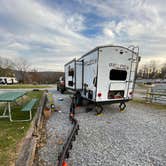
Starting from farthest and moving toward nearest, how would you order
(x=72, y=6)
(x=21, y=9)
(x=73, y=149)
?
(x=72, y=6), (x=21, y=9), (x=73, y=149)

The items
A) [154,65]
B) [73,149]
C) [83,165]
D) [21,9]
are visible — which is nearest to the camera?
[83,165]

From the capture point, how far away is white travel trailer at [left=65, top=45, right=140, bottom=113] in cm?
507

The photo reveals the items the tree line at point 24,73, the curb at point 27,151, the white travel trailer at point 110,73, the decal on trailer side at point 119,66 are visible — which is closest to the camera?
the curb at point 27,151

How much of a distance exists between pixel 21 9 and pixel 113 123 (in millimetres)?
7430

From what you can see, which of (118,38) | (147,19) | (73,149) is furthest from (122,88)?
(118,38)

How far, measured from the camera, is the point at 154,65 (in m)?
70.4

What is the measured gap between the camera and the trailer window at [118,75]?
17.7 ft

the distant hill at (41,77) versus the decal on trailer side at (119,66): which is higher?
the decal on trailer side at (119,66)

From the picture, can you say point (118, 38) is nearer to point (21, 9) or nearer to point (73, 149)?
point (21, 9)

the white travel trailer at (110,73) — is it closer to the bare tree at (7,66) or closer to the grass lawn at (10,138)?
the grass lawn at (10,138)

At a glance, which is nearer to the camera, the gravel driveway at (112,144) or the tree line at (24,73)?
the gravel driveway at (112,144)

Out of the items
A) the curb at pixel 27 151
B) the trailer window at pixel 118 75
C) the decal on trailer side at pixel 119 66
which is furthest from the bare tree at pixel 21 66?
the curb at pixel 27 151

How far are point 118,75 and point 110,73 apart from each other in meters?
0.55

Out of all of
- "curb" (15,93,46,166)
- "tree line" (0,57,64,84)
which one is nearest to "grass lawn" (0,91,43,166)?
"curb" (15,93,46,166)
